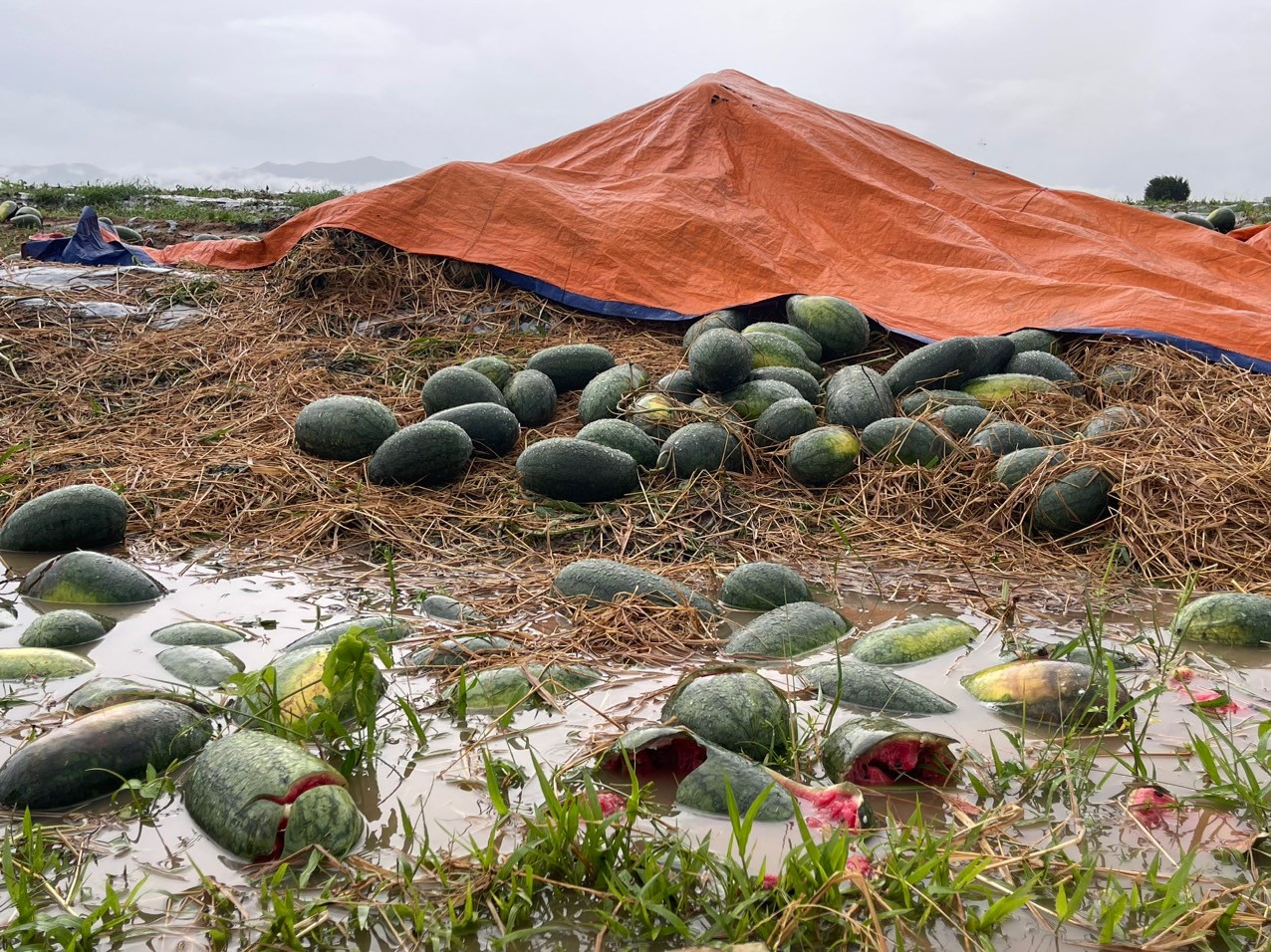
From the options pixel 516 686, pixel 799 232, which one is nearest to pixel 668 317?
pixel 799 232

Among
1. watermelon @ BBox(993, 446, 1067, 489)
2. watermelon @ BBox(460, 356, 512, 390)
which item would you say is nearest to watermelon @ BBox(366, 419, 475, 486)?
watermelon @ BBox(460, 356, 512, 390)

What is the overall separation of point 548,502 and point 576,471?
6.6 inches

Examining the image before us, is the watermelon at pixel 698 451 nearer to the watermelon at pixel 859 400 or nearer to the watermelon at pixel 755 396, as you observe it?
the watermelon at pixel 755 396

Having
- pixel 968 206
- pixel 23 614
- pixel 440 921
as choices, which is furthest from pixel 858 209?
pixel 440 921

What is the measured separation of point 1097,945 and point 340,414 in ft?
10.8

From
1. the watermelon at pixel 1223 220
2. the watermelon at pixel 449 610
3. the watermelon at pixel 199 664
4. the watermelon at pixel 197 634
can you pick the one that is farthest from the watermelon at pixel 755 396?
the watermelon at pixel 1223 220

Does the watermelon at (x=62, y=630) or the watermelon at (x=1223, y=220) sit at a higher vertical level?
the watermelon at (x=1223, y=220)

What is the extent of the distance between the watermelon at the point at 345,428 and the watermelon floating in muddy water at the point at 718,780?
96.9 inches

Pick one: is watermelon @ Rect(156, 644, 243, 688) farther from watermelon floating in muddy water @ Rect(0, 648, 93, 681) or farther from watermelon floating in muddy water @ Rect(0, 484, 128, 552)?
watermelon floating in muddy water @ Rect(0, 484, 128, 552)

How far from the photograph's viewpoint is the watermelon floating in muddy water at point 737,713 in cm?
192

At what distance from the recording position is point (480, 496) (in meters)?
3.81

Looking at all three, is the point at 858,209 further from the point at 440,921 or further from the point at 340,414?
the point at 440,921

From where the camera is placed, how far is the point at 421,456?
12.5 feet

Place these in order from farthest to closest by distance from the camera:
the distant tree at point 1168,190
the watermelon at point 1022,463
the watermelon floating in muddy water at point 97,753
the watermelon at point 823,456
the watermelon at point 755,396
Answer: the distant tree at point 1168,190, the watermelon at point 755,396, the watermelon at point 823,456, the watermelon at point 1022,463, the watermelon floating in muddy water at point 97,753
